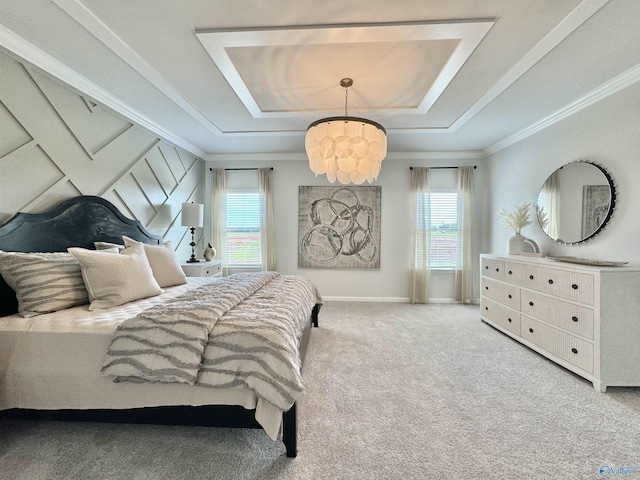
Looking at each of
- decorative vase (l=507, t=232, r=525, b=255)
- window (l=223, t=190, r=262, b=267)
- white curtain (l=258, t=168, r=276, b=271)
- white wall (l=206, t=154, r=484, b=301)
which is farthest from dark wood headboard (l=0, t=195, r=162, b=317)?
decorative vase (l=507, t=232, r=525, b=255)

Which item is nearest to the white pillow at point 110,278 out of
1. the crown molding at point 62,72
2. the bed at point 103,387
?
the bed at point 103,387

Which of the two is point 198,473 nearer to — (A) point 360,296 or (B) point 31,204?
(B) point 31,204

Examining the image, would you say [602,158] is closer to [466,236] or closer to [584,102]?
[584,102]

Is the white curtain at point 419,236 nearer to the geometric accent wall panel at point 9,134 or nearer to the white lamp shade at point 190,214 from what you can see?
the white lamp shade at point 190,214

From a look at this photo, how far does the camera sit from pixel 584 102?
2.90 meters

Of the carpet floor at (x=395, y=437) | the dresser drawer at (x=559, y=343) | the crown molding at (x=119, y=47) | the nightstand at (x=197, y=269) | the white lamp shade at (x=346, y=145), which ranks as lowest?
the carpet floor at (x=395, y=437)

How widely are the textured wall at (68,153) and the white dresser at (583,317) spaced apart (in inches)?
171

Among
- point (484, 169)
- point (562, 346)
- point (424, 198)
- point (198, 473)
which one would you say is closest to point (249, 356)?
point (198, 473)

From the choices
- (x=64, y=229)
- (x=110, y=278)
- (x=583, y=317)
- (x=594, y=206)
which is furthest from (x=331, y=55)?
(x=583, y=317)

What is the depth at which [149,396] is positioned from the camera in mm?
1618

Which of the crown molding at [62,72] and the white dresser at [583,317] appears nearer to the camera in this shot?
the crown molding at [62,72]

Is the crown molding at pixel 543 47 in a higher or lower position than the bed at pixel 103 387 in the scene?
higher

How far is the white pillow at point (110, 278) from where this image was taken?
6.77 feet

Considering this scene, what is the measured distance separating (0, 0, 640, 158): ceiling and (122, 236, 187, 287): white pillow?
146cm
